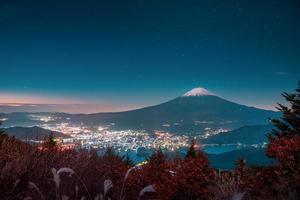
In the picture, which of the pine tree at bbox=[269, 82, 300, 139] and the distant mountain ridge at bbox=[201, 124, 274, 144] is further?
the distant mountain ridge at bbox=[201, 124, 274, 144]

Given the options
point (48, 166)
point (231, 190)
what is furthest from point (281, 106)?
point (48, 166)

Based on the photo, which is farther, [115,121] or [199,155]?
[115,121]

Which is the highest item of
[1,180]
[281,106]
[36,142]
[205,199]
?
[281,106]

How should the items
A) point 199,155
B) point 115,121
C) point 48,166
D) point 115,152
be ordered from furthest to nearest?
point 115,121 < point 115,152 < point 199,155 < point 48,166

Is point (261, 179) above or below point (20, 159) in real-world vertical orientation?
below

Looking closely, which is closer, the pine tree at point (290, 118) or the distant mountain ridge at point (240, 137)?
the pine tree at point (290, 118)

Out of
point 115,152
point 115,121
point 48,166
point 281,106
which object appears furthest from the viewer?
point 115,121

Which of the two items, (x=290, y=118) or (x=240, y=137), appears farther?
(x=240, y=137)

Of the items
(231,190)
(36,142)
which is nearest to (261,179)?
(231,190)

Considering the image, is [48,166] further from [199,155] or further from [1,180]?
[199,155]

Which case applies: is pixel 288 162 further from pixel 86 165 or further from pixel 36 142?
pixel 36 142
